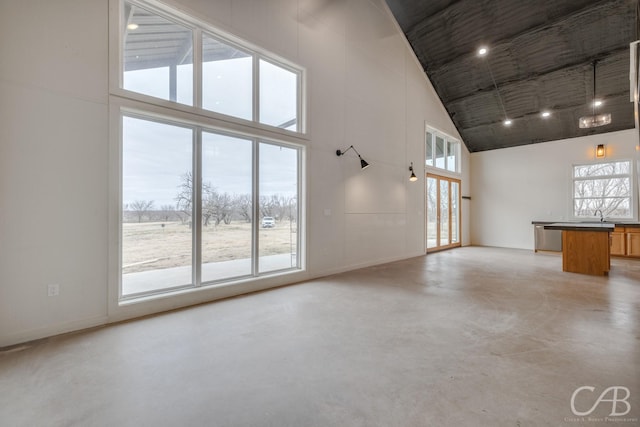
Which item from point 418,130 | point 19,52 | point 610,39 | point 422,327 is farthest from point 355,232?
point 610,39

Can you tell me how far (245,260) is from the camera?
14.3 feet

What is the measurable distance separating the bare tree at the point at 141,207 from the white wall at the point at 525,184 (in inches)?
397

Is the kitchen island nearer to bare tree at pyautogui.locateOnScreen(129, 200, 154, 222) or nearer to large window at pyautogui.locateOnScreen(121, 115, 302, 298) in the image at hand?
large window at pyautogui.locateOnScreen(121, 115, 302, 298)

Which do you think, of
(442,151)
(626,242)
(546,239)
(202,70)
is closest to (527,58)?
(442,151)

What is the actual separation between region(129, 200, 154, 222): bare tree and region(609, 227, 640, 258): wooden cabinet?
983cm

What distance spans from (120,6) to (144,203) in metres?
2.21

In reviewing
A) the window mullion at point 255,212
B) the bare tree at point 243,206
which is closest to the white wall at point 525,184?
the window mullion at point 255,212

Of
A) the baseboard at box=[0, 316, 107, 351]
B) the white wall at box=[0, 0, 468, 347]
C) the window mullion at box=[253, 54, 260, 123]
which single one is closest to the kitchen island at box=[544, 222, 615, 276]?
the white wall at box=[0, 0, 468, 347]

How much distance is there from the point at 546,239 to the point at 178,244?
969 centimetres

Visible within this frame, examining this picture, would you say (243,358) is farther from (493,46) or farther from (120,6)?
(493,46)

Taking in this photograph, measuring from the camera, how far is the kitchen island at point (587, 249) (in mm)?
5281

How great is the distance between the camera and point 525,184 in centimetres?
903

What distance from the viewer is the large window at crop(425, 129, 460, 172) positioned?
8391 mm

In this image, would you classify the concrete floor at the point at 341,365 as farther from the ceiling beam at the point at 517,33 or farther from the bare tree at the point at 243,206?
the ceiling beam at the point at 517,33
